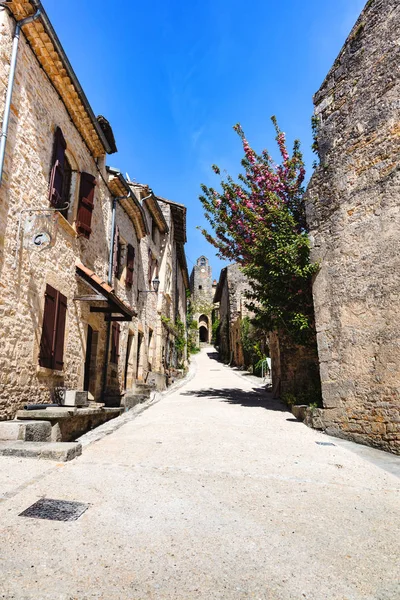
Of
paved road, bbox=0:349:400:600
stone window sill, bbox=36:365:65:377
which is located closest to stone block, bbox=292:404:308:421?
paved road, bbox=0:349:400:600

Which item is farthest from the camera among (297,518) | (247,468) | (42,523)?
(247,468)

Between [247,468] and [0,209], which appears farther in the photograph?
[0,209]

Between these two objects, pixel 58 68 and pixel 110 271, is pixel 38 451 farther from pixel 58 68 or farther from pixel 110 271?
pixel 58 68

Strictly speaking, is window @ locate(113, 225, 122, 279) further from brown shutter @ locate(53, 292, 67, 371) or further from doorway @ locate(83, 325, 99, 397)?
brown shutter @ locate(53, 292, 67, 371)

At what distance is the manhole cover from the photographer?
2704 millimetres

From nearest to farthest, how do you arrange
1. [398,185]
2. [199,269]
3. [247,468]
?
[247,468] → [398,185] → [199,269]

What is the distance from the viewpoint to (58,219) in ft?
22.6

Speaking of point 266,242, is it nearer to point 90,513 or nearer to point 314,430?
point 314,430

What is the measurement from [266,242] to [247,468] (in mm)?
5628

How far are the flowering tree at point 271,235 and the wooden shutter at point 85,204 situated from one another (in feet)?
13.1

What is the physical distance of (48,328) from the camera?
643 cm

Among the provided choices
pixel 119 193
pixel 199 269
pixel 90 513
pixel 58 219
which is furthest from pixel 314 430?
pixel 199 269

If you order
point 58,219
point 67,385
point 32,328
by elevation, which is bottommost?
point 67,385

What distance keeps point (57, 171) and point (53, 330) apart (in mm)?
3006
